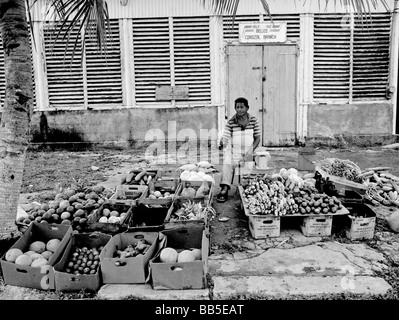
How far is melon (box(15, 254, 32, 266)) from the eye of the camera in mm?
4094

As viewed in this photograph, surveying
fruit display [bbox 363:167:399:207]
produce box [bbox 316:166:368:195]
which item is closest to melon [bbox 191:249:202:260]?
produce box [bbox 316:166:368:195]

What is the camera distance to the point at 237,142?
23.0 feet

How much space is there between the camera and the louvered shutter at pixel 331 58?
10.6 meters

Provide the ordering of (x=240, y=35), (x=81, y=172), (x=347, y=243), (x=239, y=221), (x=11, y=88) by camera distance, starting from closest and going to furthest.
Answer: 1. (x=11, y=88)
2. (x=347, y=243)
3. (x=239, y=221)
4. (x=81, y=172)
5. (x=240, y=35)

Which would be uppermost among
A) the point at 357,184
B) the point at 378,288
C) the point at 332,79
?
the point at 332,79

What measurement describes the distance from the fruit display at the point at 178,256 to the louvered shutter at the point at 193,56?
725cm

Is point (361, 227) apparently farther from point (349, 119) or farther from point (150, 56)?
point (150, 56)

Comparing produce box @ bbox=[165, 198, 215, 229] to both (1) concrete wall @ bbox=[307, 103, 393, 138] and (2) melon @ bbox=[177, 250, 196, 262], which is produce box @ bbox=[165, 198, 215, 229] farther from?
(1) concrete wall @ bbox=[307, 103, 393, 138]

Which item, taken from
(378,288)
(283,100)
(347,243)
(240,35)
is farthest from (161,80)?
(378,288)

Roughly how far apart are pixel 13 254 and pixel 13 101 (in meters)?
1.59

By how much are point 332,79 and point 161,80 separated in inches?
174

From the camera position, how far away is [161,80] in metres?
11.0

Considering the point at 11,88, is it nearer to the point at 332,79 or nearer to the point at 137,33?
the point at 137,33

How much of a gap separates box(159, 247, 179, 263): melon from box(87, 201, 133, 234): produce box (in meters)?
0.76
